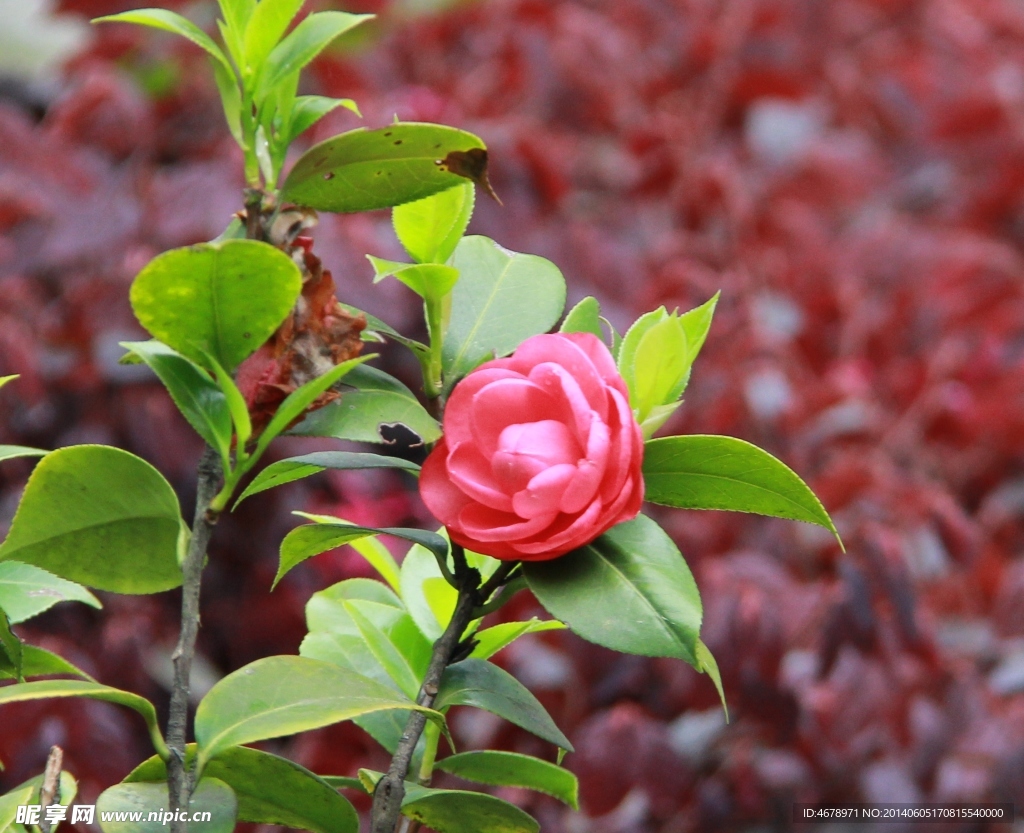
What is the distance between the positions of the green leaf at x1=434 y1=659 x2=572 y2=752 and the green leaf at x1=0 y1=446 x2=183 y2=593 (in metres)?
0.13

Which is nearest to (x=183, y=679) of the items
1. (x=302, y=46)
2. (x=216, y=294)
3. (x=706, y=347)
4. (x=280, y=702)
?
(x=280, y=702)

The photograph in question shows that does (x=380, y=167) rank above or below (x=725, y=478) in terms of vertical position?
above

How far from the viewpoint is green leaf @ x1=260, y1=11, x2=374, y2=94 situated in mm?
478

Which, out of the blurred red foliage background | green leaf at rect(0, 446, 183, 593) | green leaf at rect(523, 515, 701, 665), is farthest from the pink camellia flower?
the blurred red foliage background

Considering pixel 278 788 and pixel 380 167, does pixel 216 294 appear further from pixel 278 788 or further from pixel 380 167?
pixel 278 788

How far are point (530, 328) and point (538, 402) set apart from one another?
0.26 ft

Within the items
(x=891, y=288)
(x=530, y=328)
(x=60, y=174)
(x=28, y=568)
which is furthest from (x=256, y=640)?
(x=891, y=288)

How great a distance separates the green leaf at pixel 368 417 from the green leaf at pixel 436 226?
6cm

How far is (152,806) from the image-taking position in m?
0.45

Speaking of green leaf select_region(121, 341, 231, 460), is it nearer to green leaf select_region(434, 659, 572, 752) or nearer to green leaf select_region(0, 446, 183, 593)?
green leaf select_region(0, 446, 183, 593)

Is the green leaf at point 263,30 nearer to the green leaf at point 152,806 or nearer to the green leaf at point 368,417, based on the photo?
the green leaf at point 368,417

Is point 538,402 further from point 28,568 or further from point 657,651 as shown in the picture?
point 28,568

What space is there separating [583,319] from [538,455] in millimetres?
97

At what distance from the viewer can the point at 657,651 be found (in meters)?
0.42
